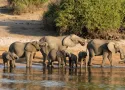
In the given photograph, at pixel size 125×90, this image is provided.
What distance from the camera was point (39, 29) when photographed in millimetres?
39938

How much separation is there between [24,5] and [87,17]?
42.6ft

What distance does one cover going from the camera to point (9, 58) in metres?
28.6

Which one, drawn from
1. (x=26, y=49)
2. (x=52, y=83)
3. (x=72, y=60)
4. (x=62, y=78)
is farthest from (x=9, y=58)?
(x=52, y=83)

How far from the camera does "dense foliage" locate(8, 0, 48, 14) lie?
48.2m

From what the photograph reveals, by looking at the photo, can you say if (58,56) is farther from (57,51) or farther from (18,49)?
(18,49)

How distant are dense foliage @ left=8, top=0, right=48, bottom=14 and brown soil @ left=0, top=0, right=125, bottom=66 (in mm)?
1425

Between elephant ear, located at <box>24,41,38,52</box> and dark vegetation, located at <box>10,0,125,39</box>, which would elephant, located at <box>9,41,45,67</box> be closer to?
elephant ear, located at <box>24,41,38,52</box>

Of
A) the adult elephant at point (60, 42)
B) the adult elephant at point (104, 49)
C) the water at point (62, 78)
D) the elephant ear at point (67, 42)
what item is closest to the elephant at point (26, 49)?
the water at point (62, 78)

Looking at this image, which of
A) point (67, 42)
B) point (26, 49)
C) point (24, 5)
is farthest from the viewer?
point (24, 5)

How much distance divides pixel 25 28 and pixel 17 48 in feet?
33.0

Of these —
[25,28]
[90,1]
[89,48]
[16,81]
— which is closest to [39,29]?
[25,28]

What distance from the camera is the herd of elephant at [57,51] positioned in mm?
29344

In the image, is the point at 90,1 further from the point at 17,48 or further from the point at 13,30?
the point at 17,48

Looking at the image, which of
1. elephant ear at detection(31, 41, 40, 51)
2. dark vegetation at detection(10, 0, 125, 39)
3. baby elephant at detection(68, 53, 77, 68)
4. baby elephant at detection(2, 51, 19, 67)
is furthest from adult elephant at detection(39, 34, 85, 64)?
dark vegetation at detection(10, 0, 125, 39)
